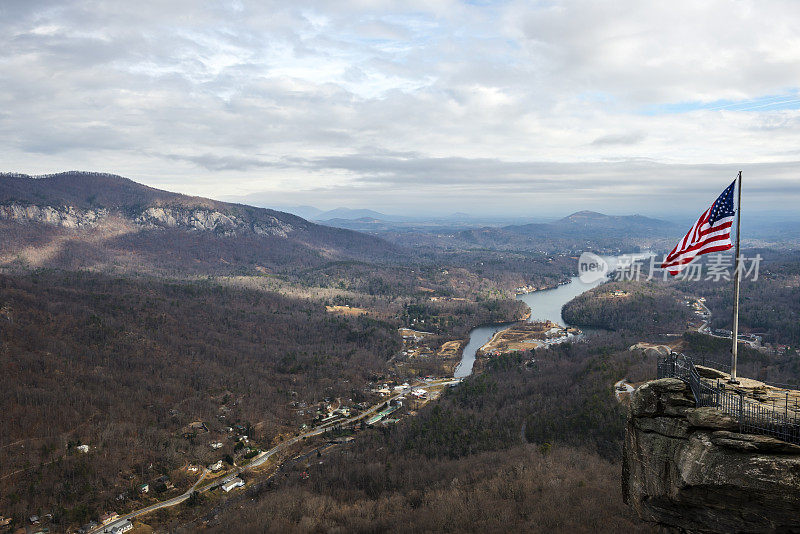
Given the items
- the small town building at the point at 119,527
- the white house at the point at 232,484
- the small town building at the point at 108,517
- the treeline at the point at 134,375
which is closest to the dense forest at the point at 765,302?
the treeline at the point at 134,375

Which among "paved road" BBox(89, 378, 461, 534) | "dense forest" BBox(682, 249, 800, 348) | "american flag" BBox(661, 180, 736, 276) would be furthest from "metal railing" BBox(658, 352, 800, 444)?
"dense forest" BBox(682, 249, 800, 348)

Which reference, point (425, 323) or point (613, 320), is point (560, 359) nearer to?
point (613, 320)

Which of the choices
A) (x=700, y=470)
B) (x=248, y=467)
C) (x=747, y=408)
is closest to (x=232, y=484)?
(x=248, y=467)

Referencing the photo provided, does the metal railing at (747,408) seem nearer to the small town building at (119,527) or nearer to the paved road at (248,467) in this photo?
the small town building at (119,527)

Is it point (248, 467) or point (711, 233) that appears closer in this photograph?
point (711, 233)

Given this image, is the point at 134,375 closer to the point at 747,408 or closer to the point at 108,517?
the point at 108,517

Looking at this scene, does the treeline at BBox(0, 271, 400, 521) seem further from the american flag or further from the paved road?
the american flag
